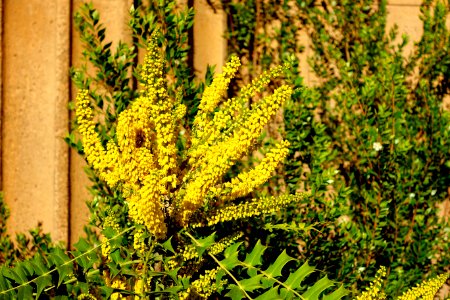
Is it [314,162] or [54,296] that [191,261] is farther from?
[314,162]

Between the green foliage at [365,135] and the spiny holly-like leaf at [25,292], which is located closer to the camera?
the spiny holly-like leaf at [25,292]

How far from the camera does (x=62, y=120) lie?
8.59 ft

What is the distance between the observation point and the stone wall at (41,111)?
2.60 meters

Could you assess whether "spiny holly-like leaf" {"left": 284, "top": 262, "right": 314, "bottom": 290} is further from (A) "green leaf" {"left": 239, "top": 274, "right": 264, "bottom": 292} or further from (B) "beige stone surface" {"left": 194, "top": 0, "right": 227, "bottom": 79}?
(B) "beige stone surface" {"left": 194, "top": 0, "right": 227, "bottom": 79}

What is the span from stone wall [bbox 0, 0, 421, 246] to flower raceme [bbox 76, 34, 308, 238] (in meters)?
1.26

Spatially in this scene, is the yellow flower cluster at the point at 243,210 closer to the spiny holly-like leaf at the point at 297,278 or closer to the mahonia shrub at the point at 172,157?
the mahonia shrub at the point at 172,157

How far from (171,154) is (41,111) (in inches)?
56.9

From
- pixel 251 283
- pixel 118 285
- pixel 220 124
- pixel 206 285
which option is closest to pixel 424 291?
pixel 251 283

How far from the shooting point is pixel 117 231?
1.46 metres

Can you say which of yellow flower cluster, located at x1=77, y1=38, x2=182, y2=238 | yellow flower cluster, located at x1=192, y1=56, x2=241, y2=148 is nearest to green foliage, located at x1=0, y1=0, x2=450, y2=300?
yellow flower cluster, located at x1=77, y1=38, x2=182, y2=238

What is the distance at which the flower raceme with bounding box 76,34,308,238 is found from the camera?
4.40 ft

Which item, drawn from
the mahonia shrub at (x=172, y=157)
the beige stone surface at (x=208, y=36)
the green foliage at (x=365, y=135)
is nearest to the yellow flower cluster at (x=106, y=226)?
the mahonia shrub at (x=172, y=157)

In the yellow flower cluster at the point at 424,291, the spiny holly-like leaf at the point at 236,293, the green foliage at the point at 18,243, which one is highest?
the spiny holly-like leaf at the point at 236,293

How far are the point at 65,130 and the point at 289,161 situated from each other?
3.45ft
